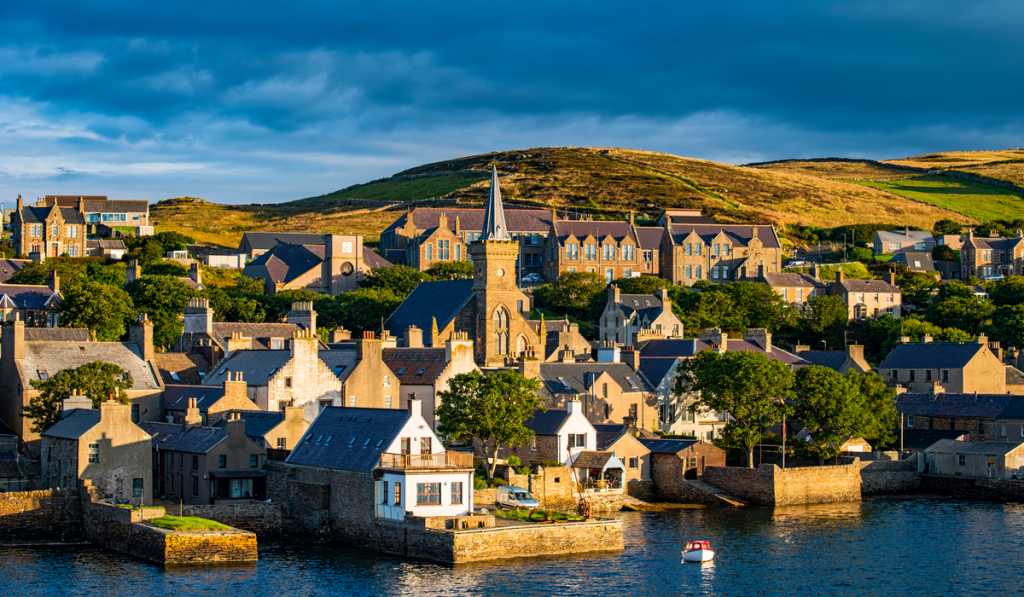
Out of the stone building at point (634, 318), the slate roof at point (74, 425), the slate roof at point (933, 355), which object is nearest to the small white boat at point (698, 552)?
the slate roof at point (74, 425)

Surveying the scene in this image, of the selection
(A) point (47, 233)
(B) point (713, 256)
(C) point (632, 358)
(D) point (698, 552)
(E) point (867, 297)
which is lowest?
(D) point (698, 552)

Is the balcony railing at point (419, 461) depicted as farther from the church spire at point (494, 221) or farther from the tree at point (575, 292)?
the tree at point (575, 292)

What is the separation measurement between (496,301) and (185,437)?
3443 centimetres

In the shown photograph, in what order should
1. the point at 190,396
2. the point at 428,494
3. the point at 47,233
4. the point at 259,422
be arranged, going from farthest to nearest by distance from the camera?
the point at 47,233
the point at 190,396
the point at 259,422
the point at 428,494

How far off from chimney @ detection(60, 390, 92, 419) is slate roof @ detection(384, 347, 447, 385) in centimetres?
1851

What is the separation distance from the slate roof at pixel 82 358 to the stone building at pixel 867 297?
278 feet

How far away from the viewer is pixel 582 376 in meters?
79.5

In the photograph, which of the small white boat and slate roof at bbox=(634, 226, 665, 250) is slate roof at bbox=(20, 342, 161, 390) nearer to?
the small white boat

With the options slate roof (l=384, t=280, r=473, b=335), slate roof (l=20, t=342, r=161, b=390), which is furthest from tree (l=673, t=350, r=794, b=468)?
slate roof (l=20, t=342, r=161, b=390)

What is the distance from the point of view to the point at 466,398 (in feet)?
203

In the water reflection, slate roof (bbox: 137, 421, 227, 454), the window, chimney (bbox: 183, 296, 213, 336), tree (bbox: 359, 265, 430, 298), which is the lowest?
the water reflection

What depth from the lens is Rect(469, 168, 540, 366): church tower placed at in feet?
289

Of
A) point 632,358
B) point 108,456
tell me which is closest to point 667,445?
point 632,358

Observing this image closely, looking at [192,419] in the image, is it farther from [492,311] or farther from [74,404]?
[492,311]
